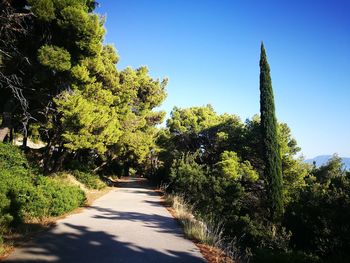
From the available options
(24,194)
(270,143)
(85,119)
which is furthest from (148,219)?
(270,143)

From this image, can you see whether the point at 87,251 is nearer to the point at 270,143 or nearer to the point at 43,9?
the point at 43,9

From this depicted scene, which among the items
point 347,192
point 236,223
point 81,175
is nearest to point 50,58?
point 236,223

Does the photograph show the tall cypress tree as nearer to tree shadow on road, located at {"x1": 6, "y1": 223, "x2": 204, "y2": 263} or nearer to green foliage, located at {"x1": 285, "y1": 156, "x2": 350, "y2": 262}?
green foliage, located at {"x1": 285, "y1": 156, "x2": 350, "y2": 262}

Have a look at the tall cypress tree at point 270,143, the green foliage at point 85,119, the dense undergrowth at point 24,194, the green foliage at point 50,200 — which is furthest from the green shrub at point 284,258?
the green foliage at point 85,119

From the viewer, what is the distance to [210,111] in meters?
33.9

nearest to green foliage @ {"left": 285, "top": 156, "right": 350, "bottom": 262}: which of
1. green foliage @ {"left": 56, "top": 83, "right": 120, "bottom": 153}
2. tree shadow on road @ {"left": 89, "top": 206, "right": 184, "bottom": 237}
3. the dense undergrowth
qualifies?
tree shadow on road @ {"left": 89, "top": 206, "right": 184, "bottom": 237}

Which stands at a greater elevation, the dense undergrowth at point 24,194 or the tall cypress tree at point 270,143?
the tall cypress tree at point 270,143

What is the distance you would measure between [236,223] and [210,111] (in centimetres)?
2123

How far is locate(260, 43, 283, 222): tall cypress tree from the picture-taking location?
18.3 m

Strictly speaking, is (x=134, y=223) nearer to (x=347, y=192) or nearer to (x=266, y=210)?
(x=347, y=192)

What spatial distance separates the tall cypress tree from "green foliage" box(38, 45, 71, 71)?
13.0 meters

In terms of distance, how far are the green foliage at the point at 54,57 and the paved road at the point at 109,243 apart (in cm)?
564

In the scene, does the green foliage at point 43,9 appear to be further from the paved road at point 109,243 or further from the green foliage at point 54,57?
the paved road at point 109,243

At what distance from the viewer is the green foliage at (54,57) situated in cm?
1166
